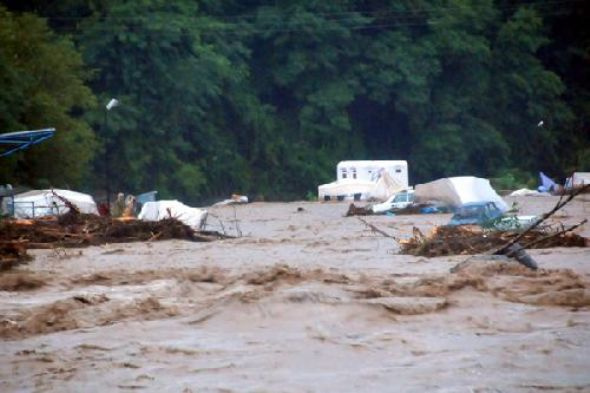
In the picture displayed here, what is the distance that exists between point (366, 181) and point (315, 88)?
14.1m

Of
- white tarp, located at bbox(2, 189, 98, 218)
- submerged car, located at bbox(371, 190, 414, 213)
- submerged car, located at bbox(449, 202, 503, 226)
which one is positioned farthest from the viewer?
submerged car, located at bbox(371, 190, 414, 213)

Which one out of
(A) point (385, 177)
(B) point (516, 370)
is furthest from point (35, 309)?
(A) point (385, 177)

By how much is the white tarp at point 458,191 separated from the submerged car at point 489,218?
22.3 feet

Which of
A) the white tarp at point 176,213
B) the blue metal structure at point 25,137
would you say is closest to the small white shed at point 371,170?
the white tarp at point 176,213

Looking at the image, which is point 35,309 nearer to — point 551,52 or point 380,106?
point 380,106

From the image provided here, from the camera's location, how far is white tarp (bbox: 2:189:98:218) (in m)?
45.3

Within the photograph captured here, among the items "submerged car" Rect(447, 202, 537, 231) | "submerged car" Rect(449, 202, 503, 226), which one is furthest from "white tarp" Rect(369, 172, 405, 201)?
"submerged car" Rect(449, 202, 503, 226)

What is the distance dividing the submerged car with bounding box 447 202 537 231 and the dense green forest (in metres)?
30.3

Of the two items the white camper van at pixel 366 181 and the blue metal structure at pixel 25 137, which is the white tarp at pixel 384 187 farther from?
the blue metal structure at pixel 25 137

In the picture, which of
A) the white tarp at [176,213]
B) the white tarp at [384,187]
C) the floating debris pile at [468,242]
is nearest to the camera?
the floating debris pile at [468,242]

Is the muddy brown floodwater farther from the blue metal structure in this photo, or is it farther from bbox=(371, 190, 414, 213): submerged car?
bbox=(371, 190, 414, 213): submerged car

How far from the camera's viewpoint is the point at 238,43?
85750 millimetres

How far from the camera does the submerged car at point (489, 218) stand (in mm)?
31625

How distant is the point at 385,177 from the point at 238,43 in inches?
645
